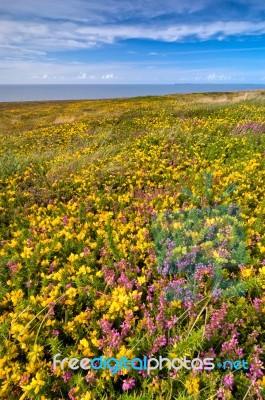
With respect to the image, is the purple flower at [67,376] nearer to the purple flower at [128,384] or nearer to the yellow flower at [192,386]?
the purple flower at [128,384]

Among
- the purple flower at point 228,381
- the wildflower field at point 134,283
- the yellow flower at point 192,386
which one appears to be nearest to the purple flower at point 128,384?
the wildflower field at point 134,283

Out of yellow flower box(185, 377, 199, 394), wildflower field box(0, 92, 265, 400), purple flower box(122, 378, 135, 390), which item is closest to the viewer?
yellow flower box(185, 377, 199, 394)

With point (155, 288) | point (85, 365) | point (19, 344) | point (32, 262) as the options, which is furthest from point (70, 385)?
point (32, 262)

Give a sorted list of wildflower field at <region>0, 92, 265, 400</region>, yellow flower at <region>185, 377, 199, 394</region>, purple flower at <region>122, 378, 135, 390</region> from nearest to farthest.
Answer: yellow flower at <region>185, 377, 199, 394</region> → purple flower at <region>122, 378, 135, 390</region> → wildflower field at <region>0, 92, 265, 400</region>

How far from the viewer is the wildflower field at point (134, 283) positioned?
291 centimetres

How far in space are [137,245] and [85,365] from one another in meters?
1.99

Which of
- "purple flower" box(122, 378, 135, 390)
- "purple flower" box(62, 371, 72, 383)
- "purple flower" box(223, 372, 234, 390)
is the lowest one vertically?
"purple flower" box(62, 371, 72, 383)

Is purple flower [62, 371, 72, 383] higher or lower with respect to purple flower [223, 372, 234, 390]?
lower

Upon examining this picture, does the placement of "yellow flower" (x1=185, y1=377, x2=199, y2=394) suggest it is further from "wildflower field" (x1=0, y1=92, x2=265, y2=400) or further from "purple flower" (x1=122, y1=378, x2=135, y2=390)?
"purple flower" (x1=122, y1=378, x2=135, y2=390)

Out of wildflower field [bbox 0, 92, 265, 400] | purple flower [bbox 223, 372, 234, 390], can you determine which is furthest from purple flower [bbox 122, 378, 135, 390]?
purple flower [bbox 223, 372, 234, 390]

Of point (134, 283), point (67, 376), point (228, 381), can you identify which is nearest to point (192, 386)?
point (228, 381)

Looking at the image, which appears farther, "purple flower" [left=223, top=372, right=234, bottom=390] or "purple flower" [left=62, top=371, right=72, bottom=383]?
"purple flower" [left=62, top=371, right=72, bottom=383]

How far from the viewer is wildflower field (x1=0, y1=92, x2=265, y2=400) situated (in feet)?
9.55

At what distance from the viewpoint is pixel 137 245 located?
4703 mm
